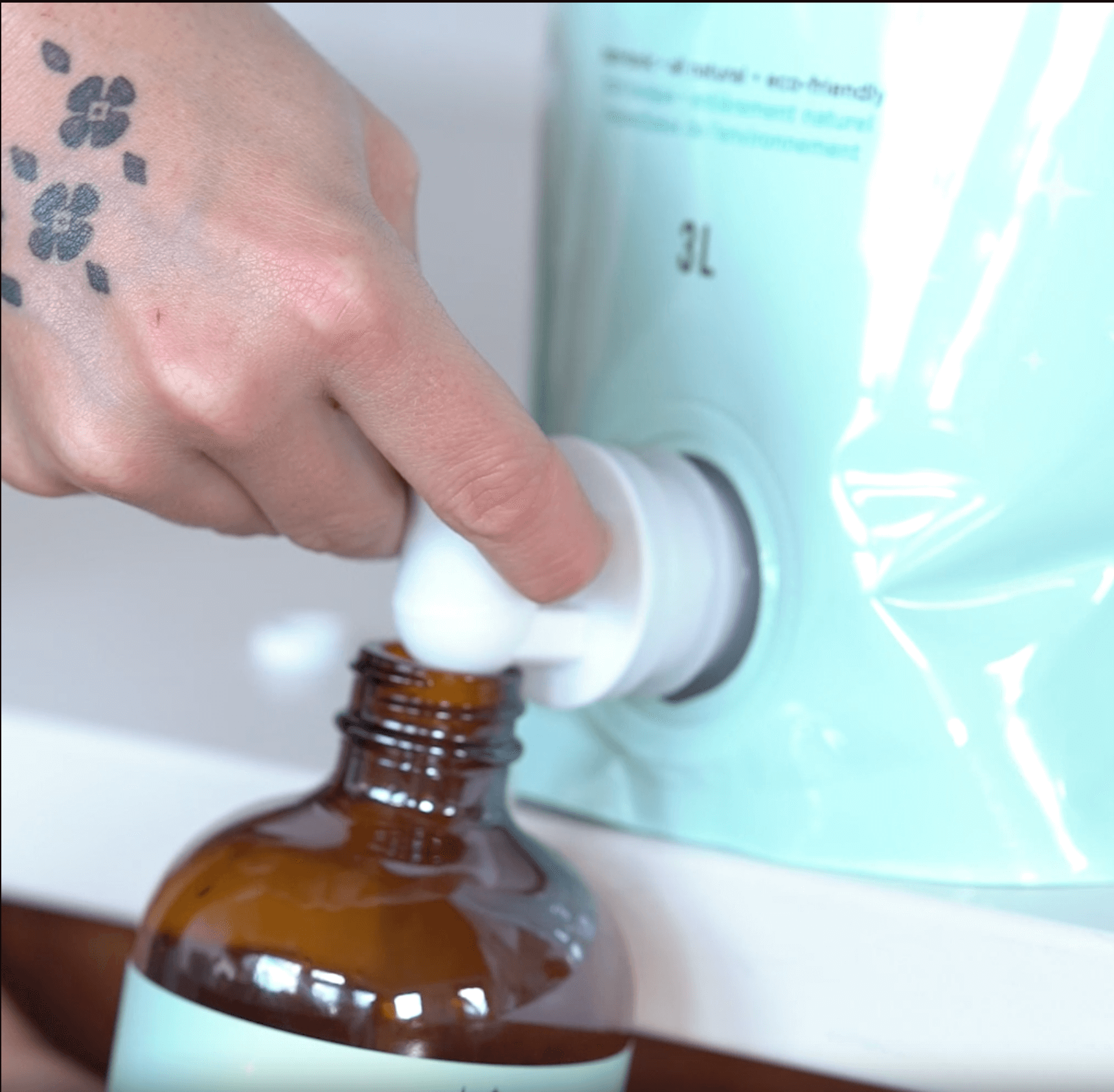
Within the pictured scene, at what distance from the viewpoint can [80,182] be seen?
0.93ft

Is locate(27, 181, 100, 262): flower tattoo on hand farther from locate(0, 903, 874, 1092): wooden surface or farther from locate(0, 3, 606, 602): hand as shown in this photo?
locate(0, 903, 874, 1092): wooden surface

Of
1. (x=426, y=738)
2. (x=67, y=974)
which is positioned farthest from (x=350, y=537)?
(x=67, y=974)

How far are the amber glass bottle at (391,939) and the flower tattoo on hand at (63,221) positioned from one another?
0.32ft

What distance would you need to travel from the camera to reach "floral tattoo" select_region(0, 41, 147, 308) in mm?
280

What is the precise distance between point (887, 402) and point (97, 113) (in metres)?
0.17

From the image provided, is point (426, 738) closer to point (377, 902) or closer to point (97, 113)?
point (377, 902)

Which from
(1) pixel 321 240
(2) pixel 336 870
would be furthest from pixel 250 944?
(1) pixel 321 240

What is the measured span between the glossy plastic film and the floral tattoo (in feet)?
0.40

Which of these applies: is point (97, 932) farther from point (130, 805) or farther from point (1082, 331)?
point (1082, 331)

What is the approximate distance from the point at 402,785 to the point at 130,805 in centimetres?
11

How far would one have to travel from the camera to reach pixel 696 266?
338 mm

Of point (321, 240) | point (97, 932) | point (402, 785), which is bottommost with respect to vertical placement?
point (97, 932)

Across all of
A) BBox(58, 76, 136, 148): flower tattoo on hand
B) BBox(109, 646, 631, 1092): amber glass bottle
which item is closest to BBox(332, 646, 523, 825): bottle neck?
BBox(109, 646, 631, 1092): amber glass bottle

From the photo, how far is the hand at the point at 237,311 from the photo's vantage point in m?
0.25
